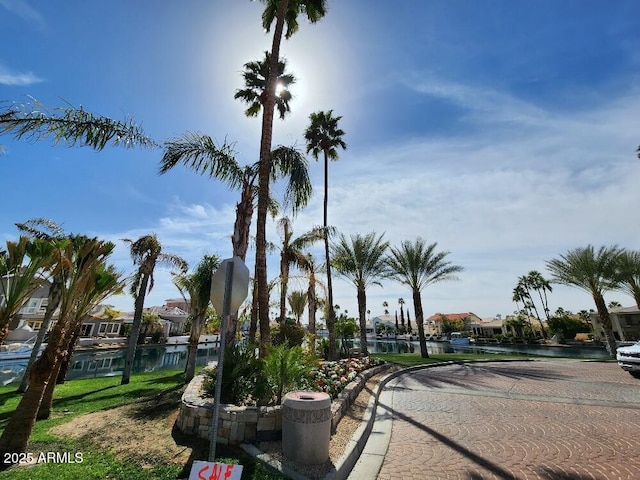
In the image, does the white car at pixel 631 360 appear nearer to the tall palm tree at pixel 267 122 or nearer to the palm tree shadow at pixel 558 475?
the palm tree shadow at pixel 558 475

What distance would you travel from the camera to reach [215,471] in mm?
2820

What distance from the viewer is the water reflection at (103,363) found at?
16.2 m

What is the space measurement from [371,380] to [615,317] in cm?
5780

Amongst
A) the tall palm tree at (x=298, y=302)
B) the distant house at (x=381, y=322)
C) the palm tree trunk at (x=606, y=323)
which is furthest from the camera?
the distant house at (x=381, y=322)

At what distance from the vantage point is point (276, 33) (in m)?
10.8

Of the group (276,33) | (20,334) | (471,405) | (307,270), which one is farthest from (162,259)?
(20,334)

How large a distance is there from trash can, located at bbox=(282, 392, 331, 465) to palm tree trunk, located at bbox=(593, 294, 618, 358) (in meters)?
29.5

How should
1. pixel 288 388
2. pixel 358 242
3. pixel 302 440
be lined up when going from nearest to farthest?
1. pixel 302 440
2. pixel 288 388
3. pixel 358 242

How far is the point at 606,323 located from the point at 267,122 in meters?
31.1

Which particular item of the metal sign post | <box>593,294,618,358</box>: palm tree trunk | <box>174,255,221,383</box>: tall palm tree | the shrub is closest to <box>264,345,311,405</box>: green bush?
the shrub

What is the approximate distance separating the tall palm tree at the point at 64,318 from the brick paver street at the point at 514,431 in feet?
18.2

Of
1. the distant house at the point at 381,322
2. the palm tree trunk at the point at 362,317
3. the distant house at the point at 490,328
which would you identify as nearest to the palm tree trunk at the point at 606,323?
the palm tree trunk at the point at 362,317

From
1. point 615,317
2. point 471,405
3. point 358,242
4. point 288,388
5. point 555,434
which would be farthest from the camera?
point 615,317

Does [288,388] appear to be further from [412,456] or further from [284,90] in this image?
[284,90]
